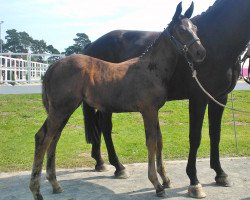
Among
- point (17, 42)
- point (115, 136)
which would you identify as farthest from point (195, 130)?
point (17, 42)

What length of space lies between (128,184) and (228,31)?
2435mm

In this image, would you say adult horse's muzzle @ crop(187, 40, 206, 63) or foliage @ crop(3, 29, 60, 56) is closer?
adult horse's muzzle @ crop(187, 40, 206, 63)

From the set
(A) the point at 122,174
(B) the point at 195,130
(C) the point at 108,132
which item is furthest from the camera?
(C) the point at 108,132

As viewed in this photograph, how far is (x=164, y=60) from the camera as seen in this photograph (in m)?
4.50

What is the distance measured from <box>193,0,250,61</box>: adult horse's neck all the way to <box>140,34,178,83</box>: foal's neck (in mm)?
496

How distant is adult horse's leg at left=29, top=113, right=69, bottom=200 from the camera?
14.4 ft

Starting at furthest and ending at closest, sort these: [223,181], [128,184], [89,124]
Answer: [89,124]
[128,184]
[223,181]

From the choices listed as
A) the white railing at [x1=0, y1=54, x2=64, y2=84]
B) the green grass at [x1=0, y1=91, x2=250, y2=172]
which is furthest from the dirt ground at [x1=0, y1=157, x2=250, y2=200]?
the white railing at [x1=0, y1=54, x2=64, y2=84]

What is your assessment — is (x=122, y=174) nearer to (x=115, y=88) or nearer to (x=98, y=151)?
(x=98, y=151)

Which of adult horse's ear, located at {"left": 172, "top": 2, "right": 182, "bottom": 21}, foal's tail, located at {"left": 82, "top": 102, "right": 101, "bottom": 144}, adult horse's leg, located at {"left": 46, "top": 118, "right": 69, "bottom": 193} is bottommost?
adult horse's leg, located at {"left": 46, "top": 118, "right": 69, "bottom": 193}

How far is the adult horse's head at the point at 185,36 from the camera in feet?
13.5

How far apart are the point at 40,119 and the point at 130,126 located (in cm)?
271

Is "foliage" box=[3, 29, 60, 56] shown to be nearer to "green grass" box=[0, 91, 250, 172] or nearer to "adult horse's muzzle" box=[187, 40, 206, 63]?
"green grass" box=[0, 91, 250, 172]

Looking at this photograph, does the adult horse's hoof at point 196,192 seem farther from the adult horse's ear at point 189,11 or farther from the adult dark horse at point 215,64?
the adult horse's ear at point 189,11
